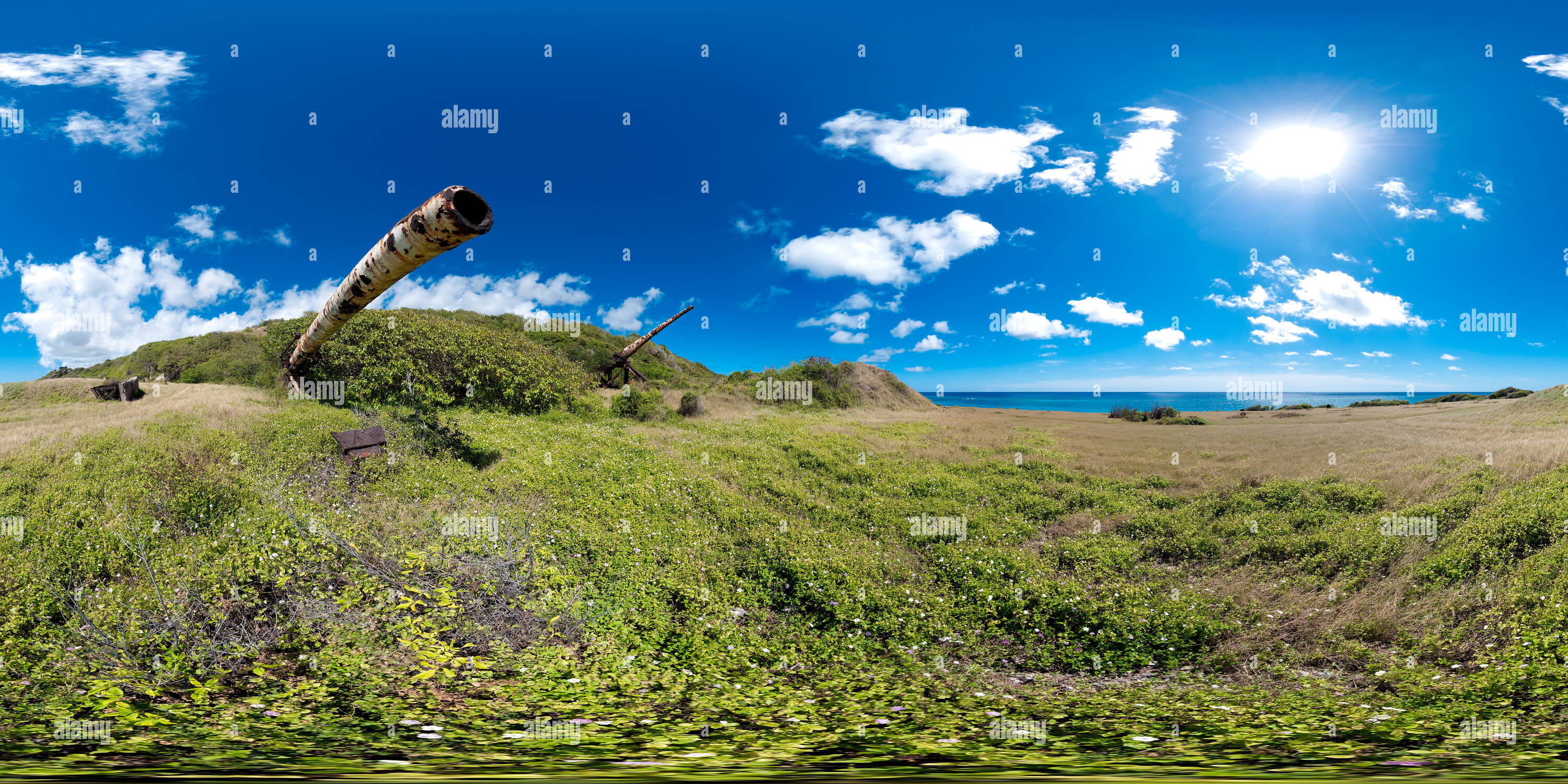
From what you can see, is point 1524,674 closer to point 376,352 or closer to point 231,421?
point 231,421

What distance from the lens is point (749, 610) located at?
28.5 ft

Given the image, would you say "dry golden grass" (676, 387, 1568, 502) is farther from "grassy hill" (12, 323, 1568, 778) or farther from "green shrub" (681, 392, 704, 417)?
"green shrub" (681, 392, 704, 417)

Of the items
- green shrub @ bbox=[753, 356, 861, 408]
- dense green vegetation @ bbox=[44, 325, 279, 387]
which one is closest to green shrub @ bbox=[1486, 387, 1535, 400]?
green shrub @ bbox=[753, 356, 861, 408]

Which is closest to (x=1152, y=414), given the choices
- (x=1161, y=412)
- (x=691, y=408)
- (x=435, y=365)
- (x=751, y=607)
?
(x=1161, y=412)

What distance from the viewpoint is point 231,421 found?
47.3 feet

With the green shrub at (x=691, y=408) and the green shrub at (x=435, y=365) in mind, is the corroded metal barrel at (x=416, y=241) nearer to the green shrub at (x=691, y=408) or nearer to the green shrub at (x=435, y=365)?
the green shrub at (x=435, y=365)

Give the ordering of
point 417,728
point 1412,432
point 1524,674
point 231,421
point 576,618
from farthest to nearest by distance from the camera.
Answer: point 1412,432 < point 231,421 < point 576,618 < point 1524,674 < point 417,728

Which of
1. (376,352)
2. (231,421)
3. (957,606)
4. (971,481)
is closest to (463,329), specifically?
(376,352)

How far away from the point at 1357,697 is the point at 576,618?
26.9 feet

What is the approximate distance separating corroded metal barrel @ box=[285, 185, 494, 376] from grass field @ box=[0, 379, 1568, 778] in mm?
3299

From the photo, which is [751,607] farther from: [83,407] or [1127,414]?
[1127,414]

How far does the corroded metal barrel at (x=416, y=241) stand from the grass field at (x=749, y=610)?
330 centimetres

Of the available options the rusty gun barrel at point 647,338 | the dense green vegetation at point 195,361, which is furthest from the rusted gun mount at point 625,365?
the dense green vegetation at point 195,361

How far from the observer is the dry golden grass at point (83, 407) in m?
13.8
